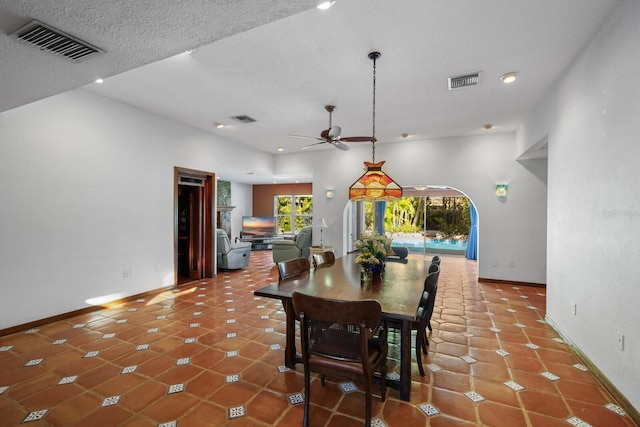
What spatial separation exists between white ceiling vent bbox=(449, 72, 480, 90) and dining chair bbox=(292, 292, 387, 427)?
3.06m

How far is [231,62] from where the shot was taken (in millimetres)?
3090

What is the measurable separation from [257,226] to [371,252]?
8.85m

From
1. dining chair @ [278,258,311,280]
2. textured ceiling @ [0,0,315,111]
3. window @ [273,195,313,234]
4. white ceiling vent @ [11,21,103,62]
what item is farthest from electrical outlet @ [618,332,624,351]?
window @ [273,195,313,234]

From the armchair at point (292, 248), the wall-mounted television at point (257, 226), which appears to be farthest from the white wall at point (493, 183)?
the wall-mounted television at point (257, 226)

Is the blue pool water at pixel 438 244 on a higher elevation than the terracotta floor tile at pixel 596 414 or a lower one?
higher

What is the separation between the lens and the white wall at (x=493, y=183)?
5.43 meters

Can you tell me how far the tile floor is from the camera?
191 cm

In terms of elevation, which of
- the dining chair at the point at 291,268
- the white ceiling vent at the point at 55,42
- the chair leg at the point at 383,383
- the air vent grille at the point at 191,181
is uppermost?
the white ceiling vent at the point at 55,42

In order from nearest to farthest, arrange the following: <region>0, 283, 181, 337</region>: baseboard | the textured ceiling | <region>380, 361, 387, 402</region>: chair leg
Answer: the textured ceiling → <region>380, 361, 387, 402</region>: chair leg → <region>0, 283, 181, 337</region>: baseboard

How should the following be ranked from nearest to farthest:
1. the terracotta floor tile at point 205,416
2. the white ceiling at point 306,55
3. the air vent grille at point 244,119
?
the white ceiling at point 306,55, the terracotta floor tile at point 205,416, the air vent grille at point 244,119

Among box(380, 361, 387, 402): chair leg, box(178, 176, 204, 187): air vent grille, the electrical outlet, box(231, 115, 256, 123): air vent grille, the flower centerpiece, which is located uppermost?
box(231, 115, 256, 123): air vent grille

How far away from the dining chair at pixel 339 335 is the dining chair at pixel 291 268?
0.96 m

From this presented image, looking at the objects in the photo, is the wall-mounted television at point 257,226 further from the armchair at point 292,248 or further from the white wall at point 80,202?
the white wall at point 80,202

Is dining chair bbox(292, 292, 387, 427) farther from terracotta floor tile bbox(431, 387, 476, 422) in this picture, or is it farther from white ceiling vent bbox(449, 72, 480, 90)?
white ceiling vent bbox(449, 72, 480, 90)
